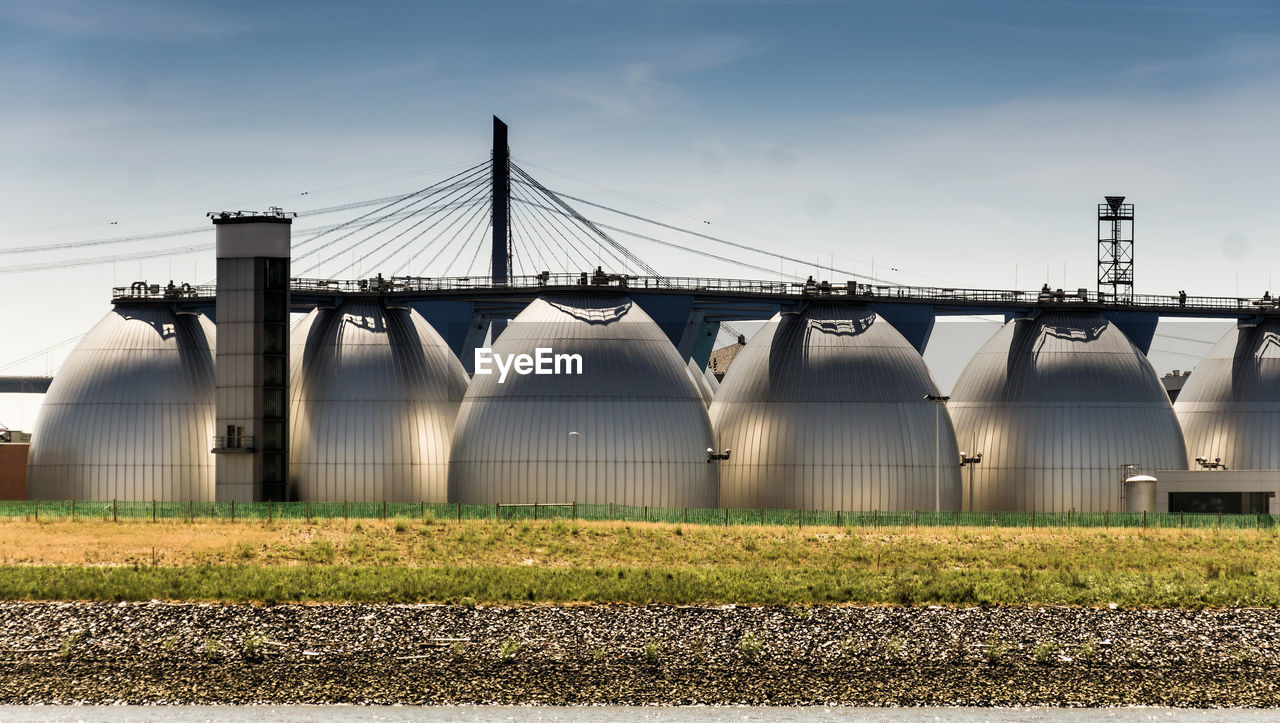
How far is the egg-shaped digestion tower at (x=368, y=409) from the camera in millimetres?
95000

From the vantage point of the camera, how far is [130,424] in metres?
97.5

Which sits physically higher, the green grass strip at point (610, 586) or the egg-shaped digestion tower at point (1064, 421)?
the egg-shaped digestion tower at point (1064, 421)

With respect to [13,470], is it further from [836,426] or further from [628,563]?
[836,426]

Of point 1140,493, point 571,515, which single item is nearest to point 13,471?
point 571,515

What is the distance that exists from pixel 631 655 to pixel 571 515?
89.0 feet

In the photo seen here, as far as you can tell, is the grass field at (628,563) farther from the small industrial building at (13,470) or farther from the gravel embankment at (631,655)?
the small industrial building at (13,470)

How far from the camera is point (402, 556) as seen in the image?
2891 inches

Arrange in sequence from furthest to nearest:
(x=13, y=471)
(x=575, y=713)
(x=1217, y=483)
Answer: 1. (x=13, y=471)
2. (x=1217, y=483)
3. (x=575, y=713)

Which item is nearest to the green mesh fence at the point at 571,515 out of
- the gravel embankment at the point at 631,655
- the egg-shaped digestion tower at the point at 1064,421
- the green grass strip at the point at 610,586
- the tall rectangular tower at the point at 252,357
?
the tall rectangular tower at the point at 252,357

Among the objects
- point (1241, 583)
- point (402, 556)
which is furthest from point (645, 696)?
point (1241, 583)

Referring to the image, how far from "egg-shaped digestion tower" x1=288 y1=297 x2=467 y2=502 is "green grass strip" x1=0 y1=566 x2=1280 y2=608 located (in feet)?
87.6

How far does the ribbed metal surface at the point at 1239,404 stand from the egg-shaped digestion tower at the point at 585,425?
39.0m

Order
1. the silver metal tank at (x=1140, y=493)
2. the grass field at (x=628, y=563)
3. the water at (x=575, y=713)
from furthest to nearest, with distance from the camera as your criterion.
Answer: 1. the silver metal tank at (x=1140, y=493)
2. the grass field at (x=628, y=563)
3. the water at (x=575, y=713)

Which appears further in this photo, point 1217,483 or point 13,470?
point 13,470
